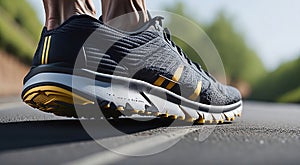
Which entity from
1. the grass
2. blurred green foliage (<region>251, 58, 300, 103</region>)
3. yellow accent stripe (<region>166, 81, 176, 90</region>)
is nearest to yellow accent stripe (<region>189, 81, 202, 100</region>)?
yellow accent stripe (<region>166, 81, 176, 90</region>)

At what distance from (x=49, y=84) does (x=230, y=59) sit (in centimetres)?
2770

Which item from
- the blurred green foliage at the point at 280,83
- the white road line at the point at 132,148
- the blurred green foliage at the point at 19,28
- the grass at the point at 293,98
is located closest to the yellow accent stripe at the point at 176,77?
the white road line at the point at 132,148

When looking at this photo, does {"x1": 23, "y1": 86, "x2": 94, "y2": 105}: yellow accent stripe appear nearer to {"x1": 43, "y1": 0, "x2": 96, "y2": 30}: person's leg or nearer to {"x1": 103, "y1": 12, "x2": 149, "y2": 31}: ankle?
{"x1": 43, "y1": 0, "x2": 96, "y2": 30}: person's leg

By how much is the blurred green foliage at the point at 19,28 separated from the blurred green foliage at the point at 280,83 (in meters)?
13.0

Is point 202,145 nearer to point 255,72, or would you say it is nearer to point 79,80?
point 79,80

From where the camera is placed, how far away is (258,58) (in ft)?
98.9

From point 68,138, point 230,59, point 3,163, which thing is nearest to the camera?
point 3,163

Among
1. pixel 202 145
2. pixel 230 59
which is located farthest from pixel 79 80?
pixel 230 59

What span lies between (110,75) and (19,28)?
18.0 metres

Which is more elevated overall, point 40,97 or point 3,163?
point 3,163

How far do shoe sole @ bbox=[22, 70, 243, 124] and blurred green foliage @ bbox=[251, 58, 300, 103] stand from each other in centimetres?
2202

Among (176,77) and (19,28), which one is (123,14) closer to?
(176,77)

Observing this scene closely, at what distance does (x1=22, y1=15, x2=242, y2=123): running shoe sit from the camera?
1.83 metres

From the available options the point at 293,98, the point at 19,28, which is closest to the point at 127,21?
the point at 19,28
